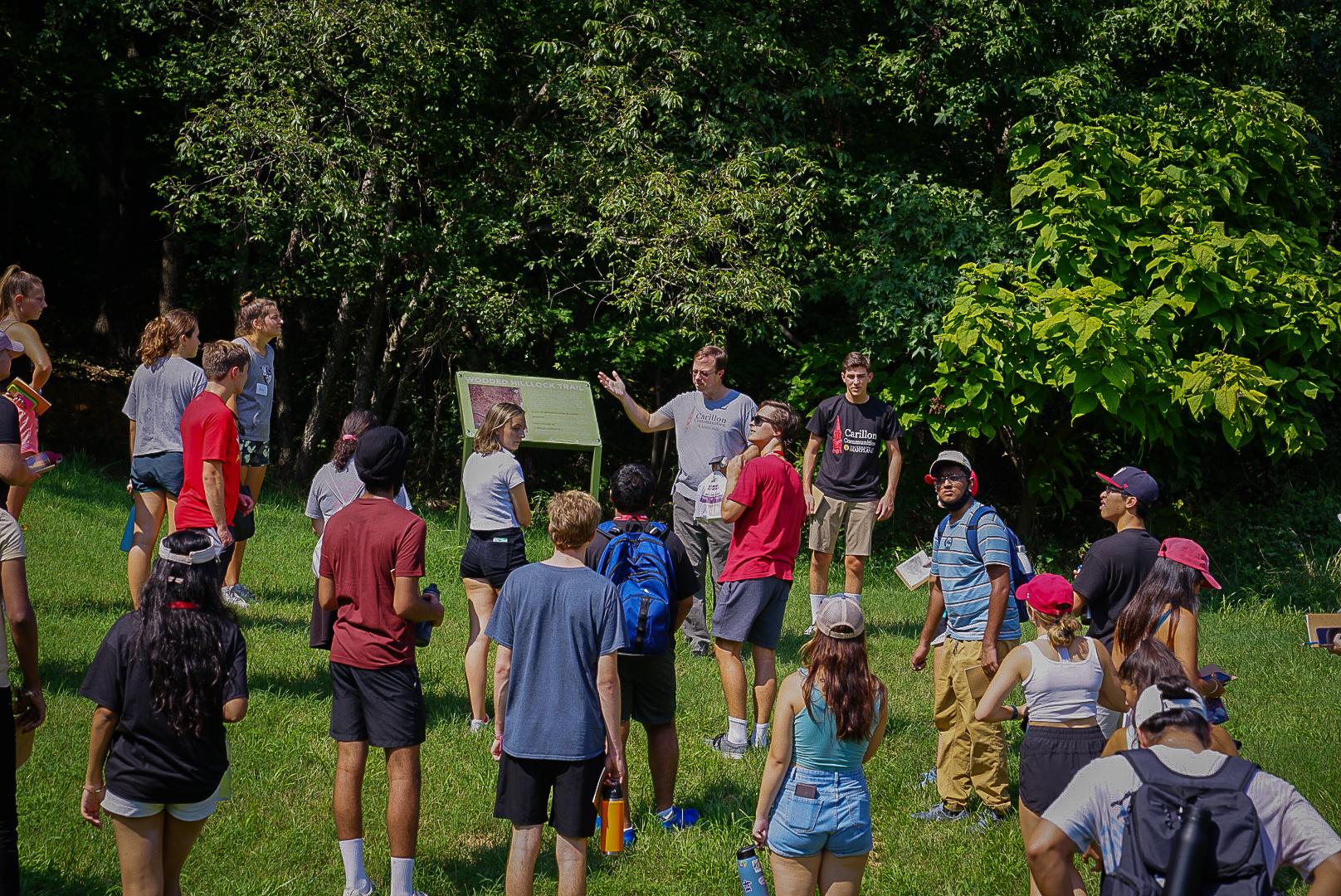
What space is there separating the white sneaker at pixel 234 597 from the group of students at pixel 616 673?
1.53 m

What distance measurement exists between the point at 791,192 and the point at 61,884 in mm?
10612

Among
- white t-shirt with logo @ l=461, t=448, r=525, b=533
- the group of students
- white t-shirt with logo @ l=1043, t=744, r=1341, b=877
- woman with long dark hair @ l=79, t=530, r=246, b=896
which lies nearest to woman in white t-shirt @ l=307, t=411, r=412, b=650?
the group of students

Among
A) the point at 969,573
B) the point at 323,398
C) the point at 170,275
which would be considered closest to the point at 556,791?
the point at 969,573

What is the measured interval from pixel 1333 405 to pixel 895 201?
7.23 meters

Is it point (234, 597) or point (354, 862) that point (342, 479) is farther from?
point (234, 597)

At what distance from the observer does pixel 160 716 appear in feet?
12.8

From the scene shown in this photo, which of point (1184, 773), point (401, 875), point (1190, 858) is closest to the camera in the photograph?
point (1190, 858)

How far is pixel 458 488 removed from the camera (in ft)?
54.5

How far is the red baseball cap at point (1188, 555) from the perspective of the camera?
5.46 meters

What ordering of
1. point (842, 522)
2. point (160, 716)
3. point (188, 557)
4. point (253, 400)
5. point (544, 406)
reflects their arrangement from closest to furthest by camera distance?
point (160, 716)
point (188, 557)
point (253, 400)
point (842, 522)
point (544, 406)

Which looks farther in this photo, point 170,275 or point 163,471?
point 170,275

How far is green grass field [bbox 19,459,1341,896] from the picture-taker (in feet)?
17.0

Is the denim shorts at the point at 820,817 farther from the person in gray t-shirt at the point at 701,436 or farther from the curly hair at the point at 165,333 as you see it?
the curly hair at the point at 165,333

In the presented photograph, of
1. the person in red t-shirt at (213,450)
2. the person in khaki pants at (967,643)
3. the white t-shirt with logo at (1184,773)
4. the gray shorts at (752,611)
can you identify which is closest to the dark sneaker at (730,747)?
the gray shorts at (752,611)
